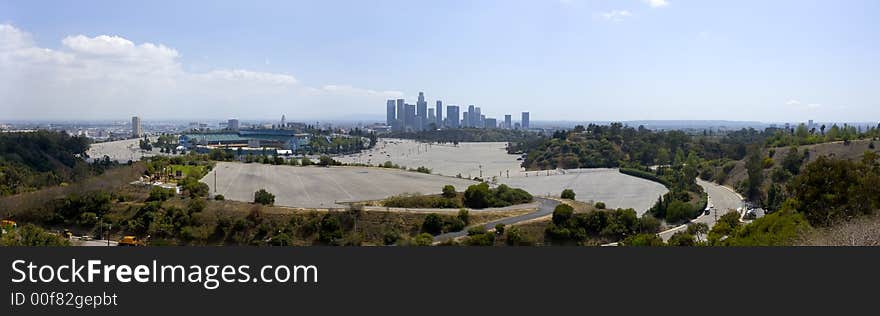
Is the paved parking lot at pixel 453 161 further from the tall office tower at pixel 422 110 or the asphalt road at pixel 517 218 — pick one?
the tall office tower at pixel 422 110

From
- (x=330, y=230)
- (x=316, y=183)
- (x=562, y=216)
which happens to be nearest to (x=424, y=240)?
(x=330, y=230)

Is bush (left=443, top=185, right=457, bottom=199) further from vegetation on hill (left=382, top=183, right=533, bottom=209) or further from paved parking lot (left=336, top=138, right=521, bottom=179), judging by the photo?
paved parking lot (left=336, top=138, right=521, bottom=179)

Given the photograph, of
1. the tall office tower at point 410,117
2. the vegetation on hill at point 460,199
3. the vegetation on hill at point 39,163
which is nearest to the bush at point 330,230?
the vegetation on hill at point 460,199

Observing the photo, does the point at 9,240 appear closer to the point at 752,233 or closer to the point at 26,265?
the point at 26,265

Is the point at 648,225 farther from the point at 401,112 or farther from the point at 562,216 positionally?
the point at 401,112

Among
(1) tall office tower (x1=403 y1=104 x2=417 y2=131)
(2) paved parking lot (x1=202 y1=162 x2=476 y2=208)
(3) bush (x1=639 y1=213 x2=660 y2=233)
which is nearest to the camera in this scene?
(3) bush (x1=639 y1=213 x2=660 y2=233)

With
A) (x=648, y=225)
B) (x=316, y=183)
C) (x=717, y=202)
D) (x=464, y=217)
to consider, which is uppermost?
(x=316, y=183)

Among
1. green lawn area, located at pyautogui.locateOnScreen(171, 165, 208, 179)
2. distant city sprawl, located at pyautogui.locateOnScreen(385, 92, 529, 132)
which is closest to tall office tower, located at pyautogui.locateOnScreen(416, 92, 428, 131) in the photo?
distant city sprawl, located at pyautogui.locateOnScreen(385, 92, 529, 132)

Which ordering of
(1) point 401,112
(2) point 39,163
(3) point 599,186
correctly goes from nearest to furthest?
(2) point 39,163 → (3) point 599,186 → (1) point 401,112
